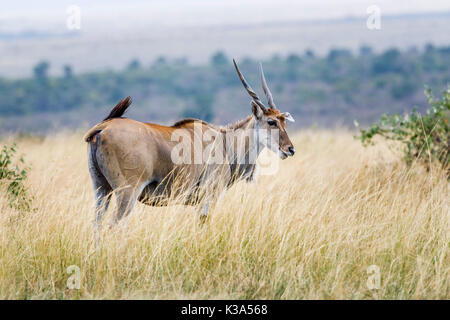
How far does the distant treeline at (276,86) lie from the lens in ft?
130

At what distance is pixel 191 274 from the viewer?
5285 mm

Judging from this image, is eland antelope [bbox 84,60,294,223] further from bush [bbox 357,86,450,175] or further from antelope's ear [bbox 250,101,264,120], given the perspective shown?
bush [bbox 357,86,450,175]

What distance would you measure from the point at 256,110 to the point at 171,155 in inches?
50.6

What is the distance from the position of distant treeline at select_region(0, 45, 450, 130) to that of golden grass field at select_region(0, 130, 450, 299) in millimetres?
29271

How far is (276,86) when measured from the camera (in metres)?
44.1

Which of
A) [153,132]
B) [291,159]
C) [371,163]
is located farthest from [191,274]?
[291,159]

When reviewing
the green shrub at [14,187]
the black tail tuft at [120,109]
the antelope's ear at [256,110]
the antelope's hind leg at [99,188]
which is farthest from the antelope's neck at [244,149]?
the green shrub at [14,187]

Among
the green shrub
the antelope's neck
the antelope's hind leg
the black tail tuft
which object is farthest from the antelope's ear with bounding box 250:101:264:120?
the green shrub

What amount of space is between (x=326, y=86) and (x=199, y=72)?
12184mm

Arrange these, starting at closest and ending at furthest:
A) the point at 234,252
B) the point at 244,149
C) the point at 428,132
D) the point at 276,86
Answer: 1. the point at 234,252
2. the point at 244,149
3. the point at 428,132
4. the point at 276,86

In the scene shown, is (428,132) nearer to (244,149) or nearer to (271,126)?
(271,126)

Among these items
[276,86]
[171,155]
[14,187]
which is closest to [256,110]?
[171,155]

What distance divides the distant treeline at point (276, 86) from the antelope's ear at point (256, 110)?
28447 millimetres

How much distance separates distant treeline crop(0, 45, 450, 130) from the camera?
3975 cm
